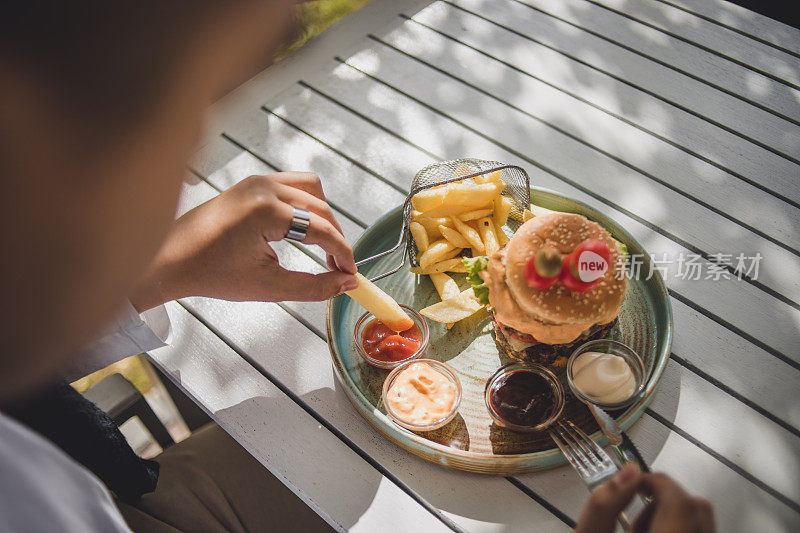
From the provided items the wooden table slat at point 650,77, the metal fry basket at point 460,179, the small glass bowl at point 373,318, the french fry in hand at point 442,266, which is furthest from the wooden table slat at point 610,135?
the small glass bowl at point 373,318

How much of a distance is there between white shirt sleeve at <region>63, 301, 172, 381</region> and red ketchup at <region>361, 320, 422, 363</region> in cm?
72

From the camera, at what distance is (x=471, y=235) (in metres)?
1.97

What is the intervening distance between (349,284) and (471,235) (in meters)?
0.52

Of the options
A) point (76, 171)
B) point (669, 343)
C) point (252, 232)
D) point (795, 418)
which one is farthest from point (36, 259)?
point (795, 418)

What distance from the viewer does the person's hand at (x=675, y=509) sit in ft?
2.92

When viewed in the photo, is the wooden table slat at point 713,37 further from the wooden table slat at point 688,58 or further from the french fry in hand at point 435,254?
the french fry in hand at point 435,254

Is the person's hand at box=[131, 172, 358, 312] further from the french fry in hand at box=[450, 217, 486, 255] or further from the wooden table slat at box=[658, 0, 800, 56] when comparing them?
the wooden table slat at box=[658, 0, 800, 56]

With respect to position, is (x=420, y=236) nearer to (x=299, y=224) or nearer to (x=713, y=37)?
(x=299, y=224)

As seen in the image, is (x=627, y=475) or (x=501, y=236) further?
(x=501, y=236)

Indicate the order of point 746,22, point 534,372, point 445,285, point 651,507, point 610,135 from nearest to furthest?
point 651,507, point 534,372, point 445,285, point 610,135, point 746,22

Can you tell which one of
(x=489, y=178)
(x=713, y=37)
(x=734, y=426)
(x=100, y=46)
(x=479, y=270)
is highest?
(x=100, y=46)

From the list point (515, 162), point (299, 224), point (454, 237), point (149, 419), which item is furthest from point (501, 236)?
point (149, 419)

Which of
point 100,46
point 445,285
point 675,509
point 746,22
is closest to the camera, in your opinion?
point 100,46

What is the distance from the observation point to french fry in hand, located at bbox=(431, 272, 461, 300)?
75.0 inches
